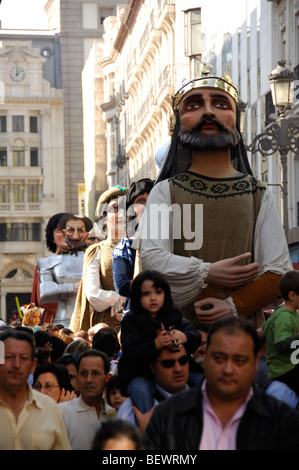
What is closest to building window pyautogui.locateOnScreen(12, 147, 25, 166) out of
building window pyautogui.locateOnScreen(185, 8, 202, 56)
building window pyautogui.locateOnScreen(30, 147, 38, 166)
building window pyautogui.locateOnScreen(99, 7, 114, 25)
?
building window pyautogui.locateOnScreen(30, 147, 38, 166)

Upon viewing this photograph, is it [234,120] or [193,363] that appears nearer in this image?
[193,363]

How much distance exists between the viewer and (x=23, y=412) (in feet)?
17.4

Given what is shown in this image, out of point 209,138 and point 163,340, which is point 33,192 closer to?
point 209,138

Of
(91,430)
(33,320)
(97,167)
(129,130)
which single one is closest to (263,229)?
(91,430)

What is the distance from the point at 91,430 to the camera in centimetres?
617

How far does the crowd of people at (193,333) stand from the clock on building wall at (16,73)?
2973 inches

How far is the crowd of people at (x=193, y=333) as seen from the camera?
15.0 feet

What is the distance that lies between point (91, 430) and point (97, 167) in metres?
66.5

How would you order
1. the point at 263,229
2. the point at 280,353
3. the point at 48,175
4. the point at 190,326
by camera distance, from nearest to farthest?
the point at 190,326 < the point at 263,229 < the point at 280,353 < the point at 48,175

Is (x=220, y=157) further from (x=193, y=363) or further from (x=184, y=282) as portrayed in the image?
(x=193, y=363)

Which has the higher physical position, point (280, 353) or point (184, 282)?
point (184, 282)

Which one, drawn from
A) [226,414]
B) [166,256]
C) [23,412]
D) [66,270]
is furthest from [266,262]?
[66,270]

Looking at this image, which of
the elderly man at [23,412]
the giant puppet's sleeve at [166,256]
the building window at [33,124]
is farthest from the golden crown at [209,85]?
the building window at [33,124]

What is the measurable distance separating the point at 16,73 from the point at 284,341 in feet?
254
